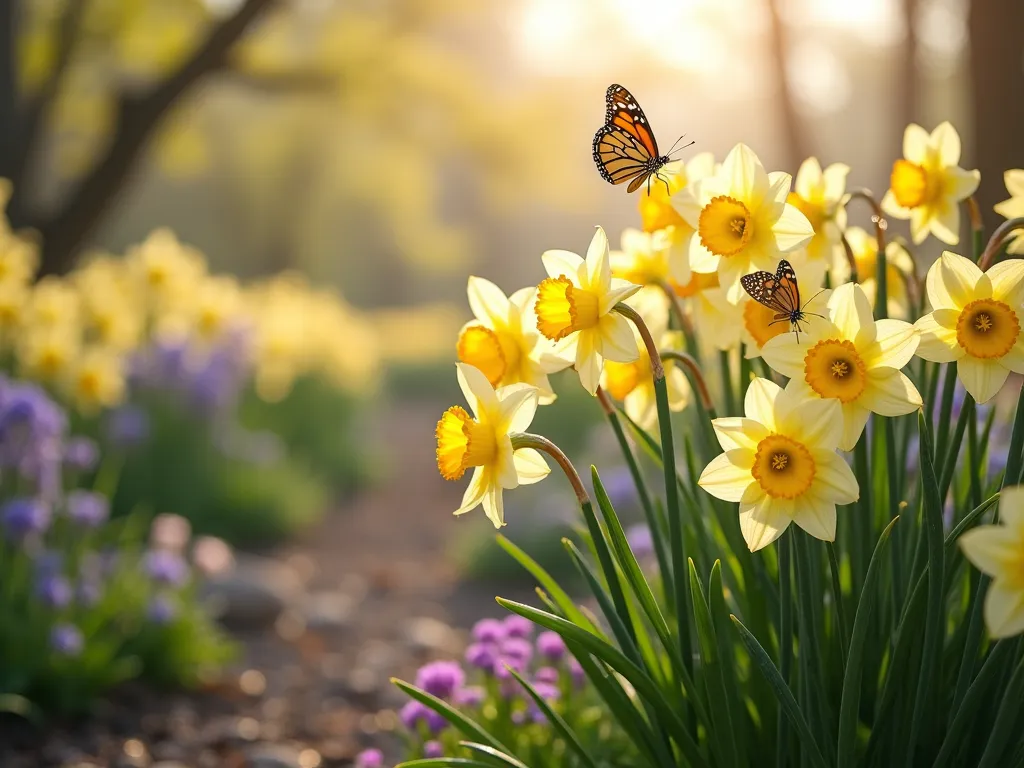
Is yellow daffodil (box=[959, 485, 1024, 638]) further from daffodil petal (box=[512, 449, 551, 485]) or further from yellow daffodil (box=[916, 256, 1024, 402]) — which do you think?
daffodil petal (box=[512, 449, 551, 485])

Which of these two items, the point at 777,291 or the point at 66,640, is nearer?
the point at 777,291

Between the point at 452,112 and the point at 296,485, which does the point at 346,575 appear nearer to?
the point at 296,485

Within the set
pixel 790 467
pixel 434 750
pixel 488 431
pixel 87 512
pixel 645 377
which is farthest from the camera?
pixel 87 512

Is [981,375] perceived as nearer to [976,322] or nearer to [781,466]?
[976,322]

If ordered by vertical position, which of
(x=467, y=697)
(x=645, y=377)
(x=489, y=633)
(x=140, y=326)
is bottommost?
(x=467, y=697)

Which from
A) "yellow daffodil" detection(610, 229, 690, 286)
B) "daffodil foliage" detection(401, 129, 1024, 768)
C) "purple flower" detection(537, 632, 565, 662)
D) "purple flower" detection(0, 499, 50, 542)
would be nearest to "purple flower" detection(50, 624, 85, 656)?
"purple flower" detection(0, 499, 50, 542)

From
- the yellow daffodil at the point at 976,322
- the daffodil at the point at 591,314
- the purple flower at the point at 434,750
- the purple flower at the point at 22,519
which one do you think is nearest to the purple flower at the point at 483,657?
the purple flower at the point at 434,750

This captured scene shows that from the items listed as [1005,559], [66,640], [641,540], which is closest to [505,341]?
[1005,559]
